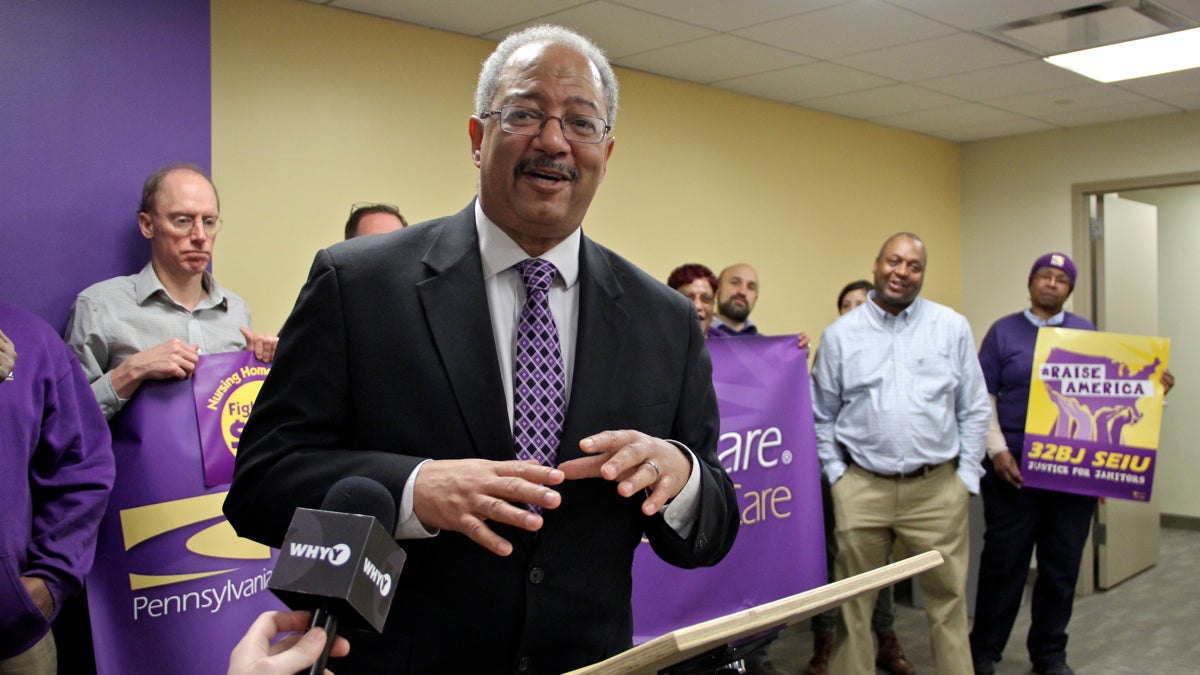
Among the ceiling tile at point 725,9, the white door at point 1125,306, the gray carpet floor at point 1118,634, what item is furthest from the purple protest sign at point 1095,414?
the white door at point 1125,306

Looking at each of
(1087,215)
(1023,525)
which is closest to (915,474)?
(1023,525)

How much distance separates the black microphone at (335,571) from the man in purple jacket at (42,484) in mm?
1655

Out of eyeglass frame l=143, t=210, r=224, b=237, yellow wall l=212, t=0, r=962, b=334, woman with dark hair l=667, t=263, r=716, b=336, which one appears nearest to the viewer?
eyeglass frame l=143, t=210, r=224, b=237

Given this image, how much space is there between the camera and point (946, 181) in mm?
7484

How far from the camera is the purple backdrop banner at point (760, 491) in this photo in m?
3.59

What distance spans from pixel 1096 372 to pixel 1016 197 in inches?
135

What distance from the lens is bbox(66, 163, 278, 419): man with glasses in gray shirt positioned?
282 cm

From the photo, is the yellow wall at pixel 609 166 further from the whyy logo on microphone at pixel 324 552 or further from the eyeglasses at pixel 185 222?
the whyy logo on microphone at pixel 324 552

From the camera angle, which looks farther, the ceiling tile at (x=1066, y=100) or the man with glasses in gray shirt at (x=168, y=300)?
the ceiling tile at (x=1066, y=100)

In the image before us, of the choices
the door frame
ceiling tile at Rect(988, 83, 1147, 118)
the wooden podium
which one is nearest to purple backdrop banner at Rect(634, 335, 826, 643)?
the wooden podium

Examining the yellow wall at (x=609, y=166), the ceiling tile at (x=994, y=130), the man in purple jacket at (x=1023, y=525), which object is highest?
the ceiling tile at (x=994, y=130)

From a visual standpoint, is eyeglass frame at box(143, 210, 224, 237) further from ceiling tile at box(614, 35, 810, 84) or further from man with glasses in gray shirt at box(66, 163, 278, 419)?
ceiling tile at box(614, 35, 810, 84)

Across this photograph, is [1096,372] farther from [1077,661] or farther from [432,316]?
[432,316]

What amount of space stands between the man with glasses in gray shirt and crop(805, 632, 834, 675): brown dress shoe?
2.88 metres
